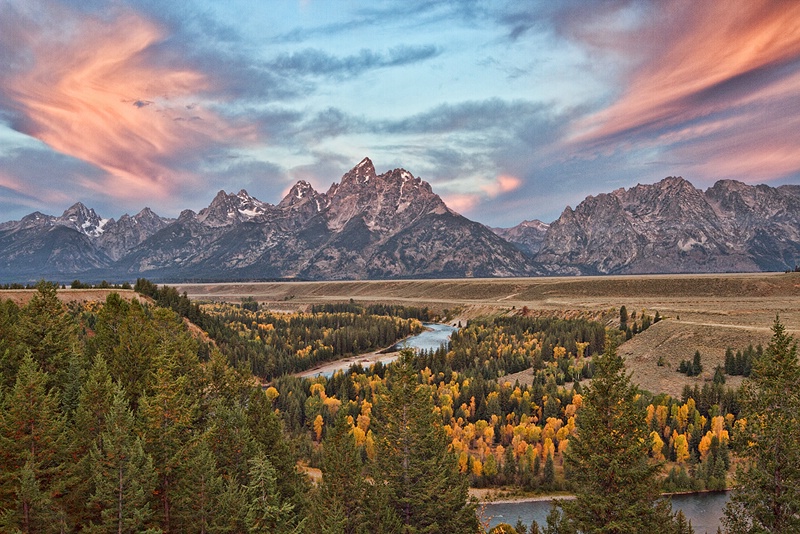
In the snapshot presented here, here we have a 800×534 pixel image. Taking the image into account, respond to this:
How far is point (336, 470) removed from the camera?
3756 cm

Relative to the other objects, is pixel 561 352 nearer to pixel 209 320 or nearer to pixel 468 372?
pixel 468 372

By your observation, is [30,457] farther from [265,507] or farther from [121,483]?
[265,507]

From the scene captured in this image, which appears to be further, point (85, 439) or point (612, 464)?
point (85, 439)

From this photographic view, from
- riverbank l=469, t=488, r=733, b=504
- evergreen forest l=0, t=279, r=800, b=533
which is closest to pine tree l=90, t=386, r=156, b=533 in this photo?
evergreen forest l=0, t=279, r=800, b=533

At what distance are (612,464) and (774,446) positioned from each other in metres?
9.84

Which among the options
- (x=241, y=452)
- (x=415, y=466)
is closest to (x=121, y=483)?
(x=241, y=452)

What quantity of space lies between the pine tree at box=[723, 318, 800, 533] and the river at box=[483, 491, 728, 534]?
42.3 m

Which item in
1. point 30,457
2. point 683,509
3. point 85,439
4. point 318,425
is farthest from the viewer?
point 318,425

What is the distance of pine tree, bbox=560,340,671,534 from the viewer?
2722cm

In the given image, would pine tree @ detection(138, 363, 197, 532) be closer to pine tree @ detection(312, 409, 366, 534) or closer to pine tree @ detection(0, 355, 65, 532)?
pine tree @ detection(0, 355, 65, 532)

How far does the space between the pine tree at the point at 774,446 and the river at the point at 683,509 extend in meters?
42.3

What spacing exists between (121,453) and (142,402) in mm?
6997

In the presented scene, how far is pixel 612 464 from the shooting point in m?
27.2

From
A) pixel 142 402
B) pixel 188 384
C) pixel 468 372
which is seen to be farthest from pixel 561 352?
pixel 142 402
